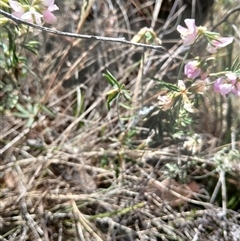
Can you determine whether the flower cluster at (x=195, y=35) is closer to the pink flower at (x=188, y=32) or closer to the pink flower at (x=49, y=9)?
the pink flower at (x=188, y=32)

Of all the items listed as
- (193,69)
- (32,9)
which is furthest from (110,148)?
(32,9)

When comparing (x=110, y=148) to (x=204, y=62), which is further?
(x=110, y=148)

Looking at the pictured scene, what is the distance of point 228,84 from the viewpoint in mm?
1210

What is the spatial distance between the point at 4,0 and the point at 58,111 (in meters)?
0.72

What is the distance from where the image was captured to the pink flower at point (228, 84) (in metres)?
1.19

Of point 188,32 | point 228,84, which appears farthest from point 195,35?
point 228,84

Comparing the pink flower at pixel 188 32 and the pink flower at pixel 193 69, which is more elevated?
the pink flower at pixel 188 32

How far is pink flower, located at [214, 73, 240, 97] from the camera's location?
1.19m

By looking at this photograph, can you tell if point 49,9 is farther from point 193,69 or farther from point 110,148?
point 110,148

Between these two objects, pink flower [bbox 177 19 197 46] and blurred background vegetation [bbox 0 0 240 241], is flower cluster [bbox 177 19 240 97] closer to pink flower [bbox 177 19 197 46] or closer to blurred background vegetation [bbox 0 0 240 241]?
pink flower [bbox 177 19 197 46]

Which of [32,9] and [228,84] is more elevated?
[32,9]

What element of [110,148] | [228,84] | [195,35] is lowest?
[110,148]

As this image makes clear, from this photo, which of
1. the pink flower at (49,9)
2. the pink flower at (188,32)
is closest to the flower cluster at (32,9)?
the pink flower at (49,9)

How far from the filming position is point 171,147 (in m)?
1.67
